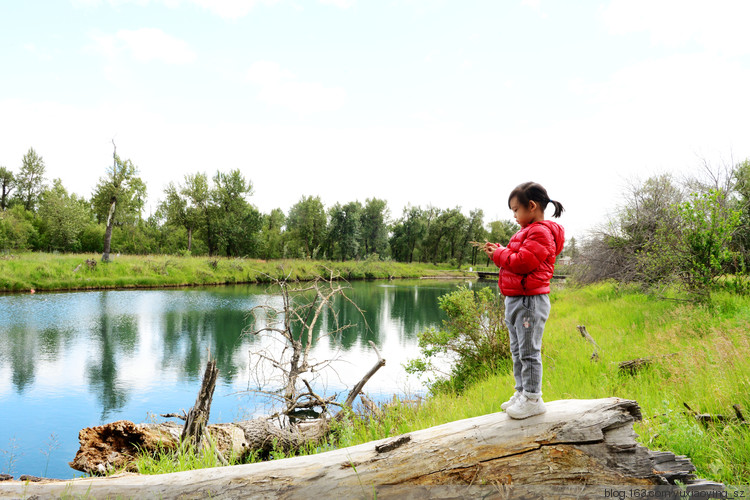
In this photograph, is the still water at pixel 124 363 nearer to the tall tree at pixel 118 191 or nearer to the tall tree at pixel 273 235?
the tall tree at pixel 118 191

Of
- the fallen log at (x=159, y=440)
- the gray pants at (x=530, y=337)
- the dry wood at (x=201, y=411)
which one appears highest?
the gray pants at (x=530, y=337)

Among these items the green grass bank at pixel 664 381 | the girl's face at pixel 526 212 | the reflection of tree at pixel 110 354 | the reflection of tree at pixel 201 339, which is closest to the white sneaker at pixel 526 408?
the green grass bank at pixel 664 381

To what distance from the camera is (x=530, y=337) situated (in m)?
2.85

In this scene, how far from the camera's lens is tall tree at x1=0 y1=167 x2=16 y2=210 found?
48594 mm

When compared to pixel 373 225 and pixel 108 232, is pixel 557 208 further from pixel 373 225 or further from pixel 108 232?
pixel 373 225

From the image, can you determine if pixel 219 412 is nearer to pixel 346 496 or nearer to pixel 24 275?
pixel 346 496

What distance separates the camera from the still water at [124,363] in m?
8.05

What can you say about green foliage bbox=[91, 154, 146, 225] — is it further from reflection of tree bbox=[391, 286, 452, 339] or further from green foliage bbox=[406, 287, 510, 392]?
green foliage bbox=[406, 287, 510, 392]

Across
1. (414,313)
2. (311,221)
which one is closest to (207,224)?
(311,221)

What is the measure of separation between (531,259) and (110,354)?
1448cm

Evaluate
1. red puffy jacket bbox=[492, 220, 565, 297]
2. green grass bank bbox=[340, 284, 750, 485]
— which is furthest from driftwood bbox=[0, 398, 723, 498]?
red puffy jacket bbox=[492, 220, 565, 297]

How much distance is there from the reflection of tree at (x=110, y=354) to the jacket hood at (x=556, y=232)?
379 inches

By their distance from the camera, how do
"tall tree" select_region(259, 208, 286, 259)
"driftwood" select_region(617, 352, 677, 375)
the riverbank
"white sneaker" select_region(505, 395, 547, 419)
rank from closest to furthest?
"white sneaker" select_region(505, 395, 547, 419)
"driftwood" select_region(617, 352, 677, 375)
the riverbank
"tall tree" select_region(259, 208, 286, 259)

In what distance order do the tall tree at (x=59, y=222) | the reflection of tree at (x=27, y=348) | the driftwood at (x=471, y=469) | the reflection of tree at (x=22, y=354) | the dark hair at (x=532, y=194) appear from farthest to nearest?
the tall tree at (x=59, y=222)
the reflection of tree at (x=27, y=348)
the reflection of tree at (x=22, y=354)
the dark hair at (x=532, y=194)
the driftwood at (x=471, y=469)
